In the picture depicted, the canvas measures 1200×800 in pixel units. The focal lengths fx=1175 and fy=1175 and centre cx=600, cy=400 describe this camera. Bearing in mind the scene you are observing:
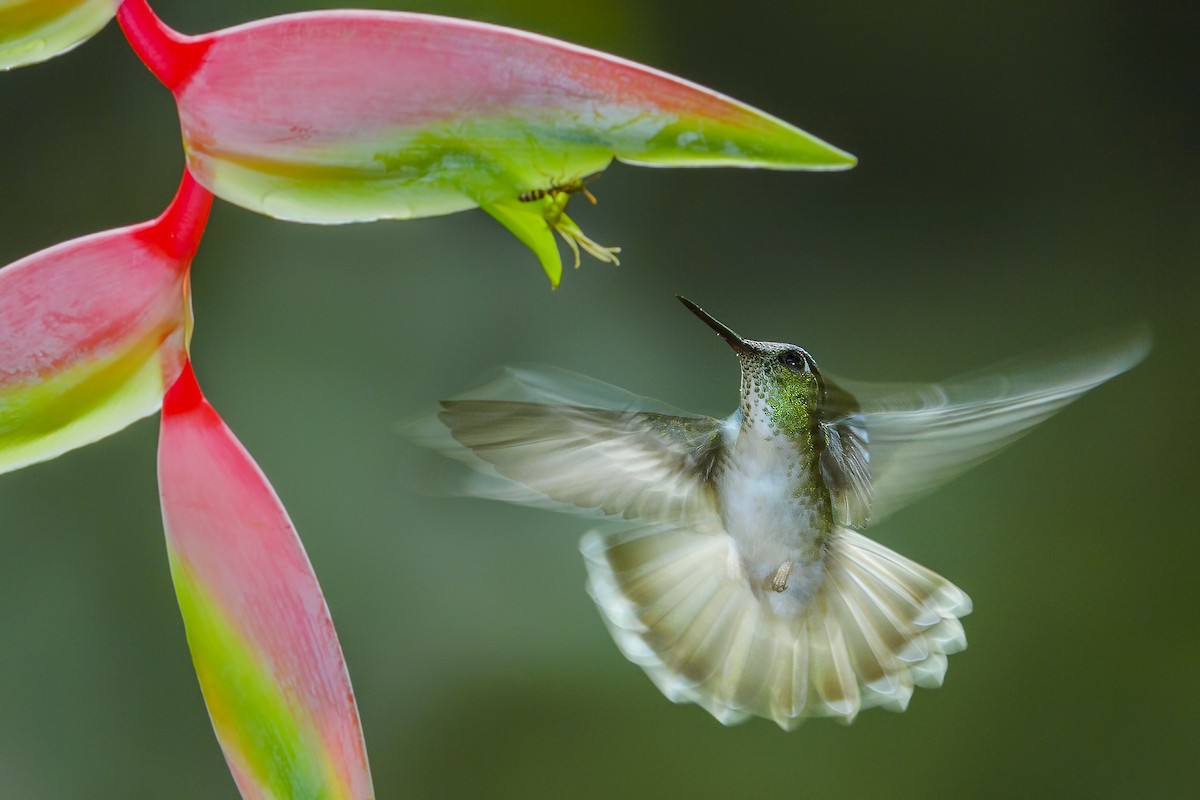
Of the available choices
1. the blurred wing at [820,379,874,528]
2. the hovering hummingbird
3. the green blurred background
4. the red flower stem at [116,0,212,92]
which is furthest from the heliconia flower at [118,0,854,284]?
the green blurred background

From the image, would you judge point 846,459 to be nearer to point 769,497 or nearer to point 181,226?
point 769,497

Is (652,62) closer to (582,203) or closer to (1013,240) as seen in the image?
(582,203)

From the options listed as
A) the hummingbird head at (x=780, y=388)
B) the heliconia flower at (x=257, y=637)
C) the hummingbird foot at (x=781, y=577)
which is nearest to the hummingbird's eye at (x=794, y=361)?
the hummingbird head at (x=780, y=388)

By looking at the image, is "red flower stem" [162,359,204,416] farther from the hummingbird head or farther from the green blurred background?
the green blurred background

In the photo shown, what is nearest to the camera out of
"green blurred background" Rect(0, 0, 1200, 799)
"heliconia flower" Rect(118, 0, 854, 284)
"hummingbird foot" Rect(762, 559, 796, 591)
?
"heliconia flower" Rect(118, 0, 854, 284)

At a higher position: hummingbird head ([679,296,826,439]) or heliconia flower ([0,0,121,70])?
hummingbird head ([679,296,826,439])

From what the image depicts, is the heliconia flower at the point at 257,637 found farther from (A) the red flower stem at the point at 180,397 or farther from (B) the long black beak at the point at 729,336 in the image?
→ (B) the long black beak at the point at 729,336

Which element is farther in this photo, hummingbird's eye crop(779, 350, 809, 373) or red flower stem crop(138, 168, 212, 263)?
hummingbird's eye crop(779, 350, 809, 373)

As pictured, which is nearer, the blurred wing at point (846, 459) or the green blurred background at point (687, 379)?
the blurred wing at point (846, 459)
